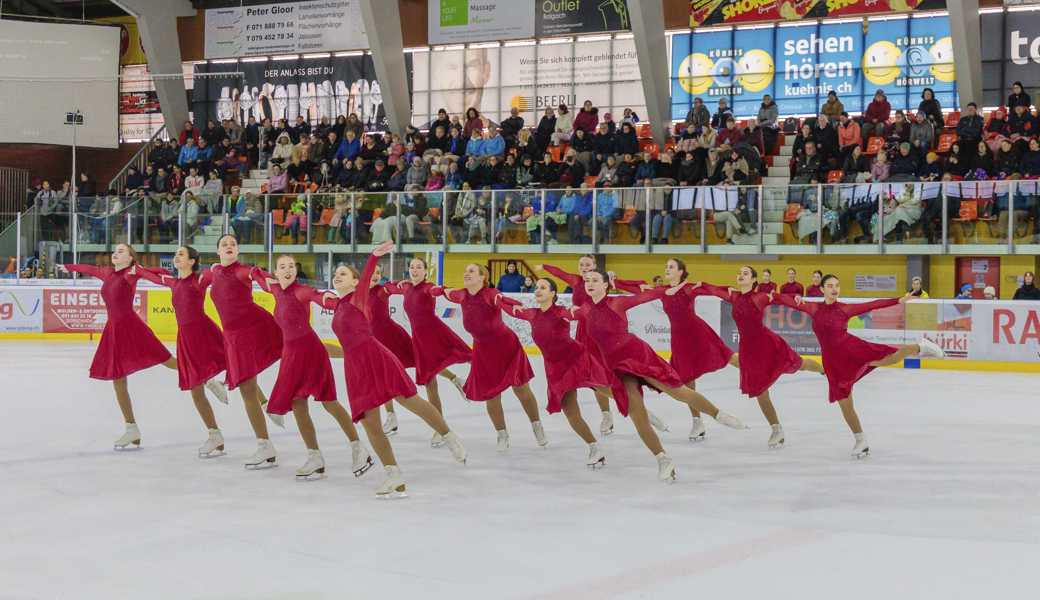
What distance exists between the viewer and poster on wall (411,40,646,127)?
28.4 meters

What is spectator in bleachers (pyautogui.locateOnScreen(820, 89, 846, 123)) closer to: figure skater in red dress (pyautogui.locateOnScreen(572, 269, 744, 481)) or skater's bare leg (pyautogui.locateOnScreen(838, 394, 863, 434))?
skater's bare leg (pyautogui.locateOnScreen(838, 394, 863, 434))

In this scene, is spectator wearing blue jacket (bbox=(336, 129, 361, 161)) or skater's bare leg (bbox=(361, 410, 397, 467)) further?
spectator wearing blue jacket (bbox=(336, 129, 361, 161))

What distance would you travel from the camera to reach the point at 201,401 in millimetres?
8766

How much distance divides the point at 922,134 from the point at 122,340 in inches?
588

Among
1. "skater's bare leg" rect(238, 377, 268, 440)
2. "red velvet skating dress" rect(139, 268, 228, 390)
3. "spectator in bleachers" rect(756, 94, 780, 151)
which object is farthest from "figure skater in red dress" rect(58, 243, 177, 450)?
"spectator in bleachers" rect(756, 94, 780, 151)

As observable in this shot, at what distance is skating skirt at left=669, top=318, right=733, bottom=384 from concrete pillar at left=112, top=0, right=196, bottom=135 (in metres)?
24.9

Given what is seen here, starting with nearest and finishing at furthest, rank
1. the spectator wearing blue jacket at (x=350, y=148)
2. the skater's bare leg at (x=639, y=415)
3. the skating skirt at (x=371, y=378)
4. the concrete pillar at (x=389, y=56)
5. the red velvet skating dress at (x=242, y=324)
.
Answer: the skating skirt at (x=371, y=378), the skater's bare leg at (x=639, y=415), the red velvet skating dress at (x=242, y=324), the spectator wearing blue jacket at (x=350, y=148), the concrete pillar at (x=389, y=56)

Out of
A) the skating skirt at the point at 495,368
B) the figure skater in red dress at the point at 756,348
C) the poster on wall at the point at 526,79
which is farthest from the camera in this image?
the poster on wall at the point at 526,79

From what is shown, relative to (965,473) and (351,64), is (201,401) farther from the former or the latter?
(351,64)

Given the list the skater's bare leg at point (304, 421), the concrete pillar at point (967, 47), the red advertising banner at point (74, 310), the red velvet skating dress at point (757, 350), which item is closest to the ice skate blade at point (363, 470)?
the skater's bare leg at point (304, 421)

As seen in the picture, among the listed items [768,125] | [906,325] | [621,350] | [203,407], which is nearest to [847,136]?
[768,125]

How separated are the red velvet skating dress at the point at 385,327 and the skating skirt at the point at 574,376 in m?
1.89

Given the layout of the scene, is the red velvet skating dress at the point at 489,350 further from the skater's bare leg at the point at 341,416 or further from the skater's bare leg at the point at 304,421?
the skater's bare leg at the point at 304,421

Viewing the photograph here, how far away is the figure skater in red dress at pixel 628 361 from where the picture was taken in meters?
7.73
